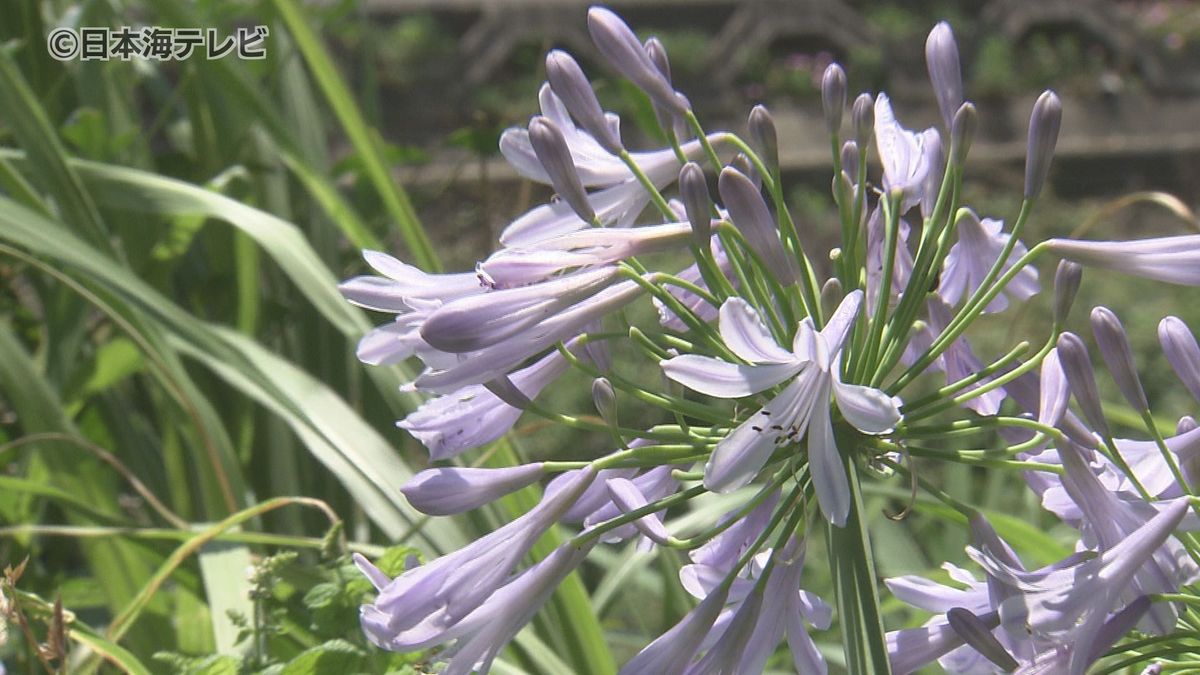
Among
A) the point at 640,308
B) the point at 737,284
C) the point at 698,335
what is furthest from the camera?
the point at 640,308

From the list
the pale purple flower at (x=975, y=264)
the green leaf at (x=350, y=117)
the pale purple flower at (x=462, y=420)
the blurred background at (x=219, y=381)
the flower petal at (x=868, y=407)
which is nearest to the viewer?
the flower petal at (x=868, y=407)

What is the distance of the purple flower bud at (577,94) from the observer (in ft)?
3.18

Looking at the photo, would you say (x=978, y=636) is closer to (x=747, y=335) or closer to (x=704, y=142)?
(x=747, y=335)

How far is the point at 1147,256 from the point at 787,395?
0.29 meters

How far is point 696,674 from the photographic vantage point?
0.85 m

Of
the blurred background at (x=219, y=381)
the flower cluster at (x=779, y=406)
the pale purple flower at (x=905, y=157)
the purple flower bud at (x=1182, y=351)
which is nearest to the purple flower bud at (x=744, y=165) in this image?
the flower cluster at (x=779, y=406)

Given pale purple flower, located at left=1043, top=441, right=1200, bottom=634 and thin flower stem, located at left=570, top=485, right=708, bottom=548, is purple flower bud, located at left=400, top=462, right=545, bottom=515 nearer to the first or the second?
thin flower stem, located at left=570, top=485, right=708, bottom=548

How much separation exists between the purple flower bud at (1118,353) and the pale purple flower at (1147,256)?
1.6 inches

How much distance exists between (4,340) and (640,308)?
13.2 ft

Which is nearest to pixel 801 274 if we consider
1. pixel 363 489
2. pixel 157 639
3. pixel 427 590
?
pixel 427 590

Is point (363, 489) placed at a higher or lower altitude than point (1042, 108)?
lower

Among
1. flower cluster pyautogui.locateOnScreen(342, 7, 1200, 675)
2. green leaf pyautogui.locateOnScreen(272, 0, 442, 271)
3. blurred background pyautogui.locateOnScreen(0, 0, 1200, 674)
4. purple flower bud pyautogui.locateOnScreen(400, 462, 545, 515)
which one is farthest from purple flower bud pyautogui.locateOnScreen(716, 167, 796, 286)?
green leaf pyautogui.locateOnScreen(272, 0, 442, 271)

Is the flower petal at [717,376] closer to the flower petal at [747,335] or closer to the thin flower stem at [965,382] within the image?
the flower petal at [747,335]

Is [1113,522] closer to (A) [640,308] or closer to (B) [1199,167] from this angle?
(A) [640,308]
